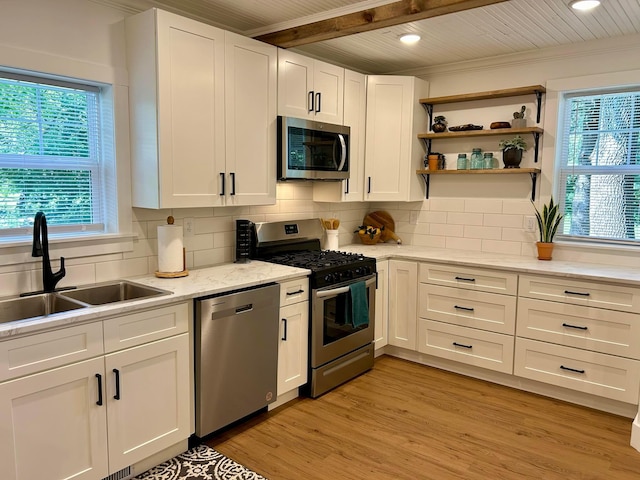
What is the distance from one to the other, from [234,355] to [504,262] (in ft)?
6.95

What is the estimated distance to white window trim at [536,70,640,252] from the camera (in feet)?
11.6

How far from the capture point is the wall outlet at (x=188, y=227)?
3150mm

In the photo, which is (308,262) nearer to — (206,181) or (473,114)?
(206,181)

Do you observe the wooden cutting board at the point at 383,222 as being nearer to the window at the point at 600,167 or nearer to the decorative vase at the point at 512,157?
the decorative vase at the point at 512,157

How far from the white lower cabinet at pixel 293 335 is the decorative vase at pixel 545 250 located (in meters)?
1.88

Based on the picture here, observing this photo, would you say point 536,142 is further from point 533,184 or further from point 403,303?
point 403,303

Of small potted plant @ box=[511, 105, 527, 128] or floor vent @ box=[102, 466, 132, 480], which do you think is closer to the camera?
floor vent @ box=[102, 466, 132, 480]

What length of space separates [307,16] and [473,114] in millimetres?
1808

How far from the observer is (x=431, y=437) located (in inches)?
113

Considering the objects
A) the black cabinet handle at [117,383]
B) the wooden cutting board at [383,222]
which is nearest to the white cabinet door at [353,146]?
the wooden cutting board at [383,222]

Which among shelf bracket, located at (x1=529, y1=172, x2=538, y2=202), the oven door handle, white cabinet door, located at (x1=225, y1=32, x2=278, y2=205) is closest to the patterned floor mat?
the oven door handle

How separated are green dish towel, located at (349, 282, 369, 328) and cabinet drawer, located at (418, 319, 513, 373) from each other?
0.66m

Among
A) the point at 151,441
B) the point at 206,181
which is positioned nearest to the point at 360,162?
the point at 206,181

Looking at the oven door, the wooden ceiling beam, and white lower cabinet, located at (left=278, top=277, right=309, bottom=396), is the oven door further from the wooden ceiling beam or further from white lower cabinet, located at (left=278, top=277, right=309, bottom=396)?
the wooden ceiling beam
